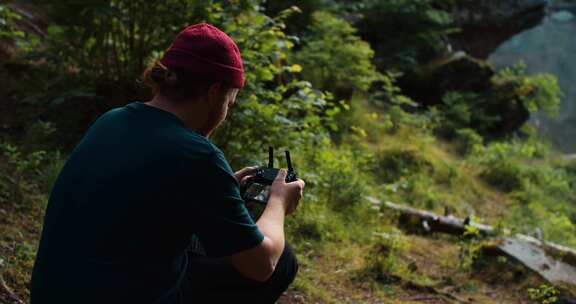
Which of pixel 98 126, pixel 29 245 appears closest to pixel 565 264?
pixel 29 245

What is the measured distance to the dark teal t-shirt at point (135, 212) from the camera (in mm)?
1850

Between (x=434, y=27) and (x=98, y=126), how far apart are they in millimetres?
12125

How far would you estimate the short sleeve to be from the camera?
1874 mm

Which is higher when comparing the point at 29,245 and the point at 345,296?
the point at 29,245

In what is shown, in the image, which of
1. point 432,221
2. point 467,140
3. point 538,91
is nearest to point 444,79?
point 467,140

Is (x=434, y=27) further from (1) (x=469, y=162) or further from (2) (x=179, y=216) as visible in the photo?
(2) (x=179, y=216)

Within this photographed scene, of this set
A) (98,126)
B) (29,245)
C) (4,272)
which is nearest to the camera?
(98,126)

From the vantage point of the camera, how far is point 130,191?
1.85 meters

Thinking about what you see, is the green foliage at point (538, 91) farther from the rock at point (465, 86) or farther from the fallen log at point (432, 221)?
the fallen log at point (432, 221)

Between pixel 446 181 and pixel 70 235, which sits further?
pixel 446 181

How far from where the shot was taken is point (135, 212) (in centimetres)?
186

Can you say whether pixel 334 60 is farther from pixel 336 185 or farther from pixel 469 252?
pixel 469 252

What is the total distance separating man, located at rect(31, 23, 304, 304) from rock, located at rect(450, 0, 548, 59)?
14385 mm

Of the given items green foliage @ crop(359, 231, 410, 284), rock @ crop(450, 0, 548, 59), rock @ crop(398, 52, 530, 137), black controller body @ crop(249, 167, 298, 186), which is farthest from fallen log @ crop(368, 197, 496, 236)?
rock @ crop(450, 0, 548, 59)
